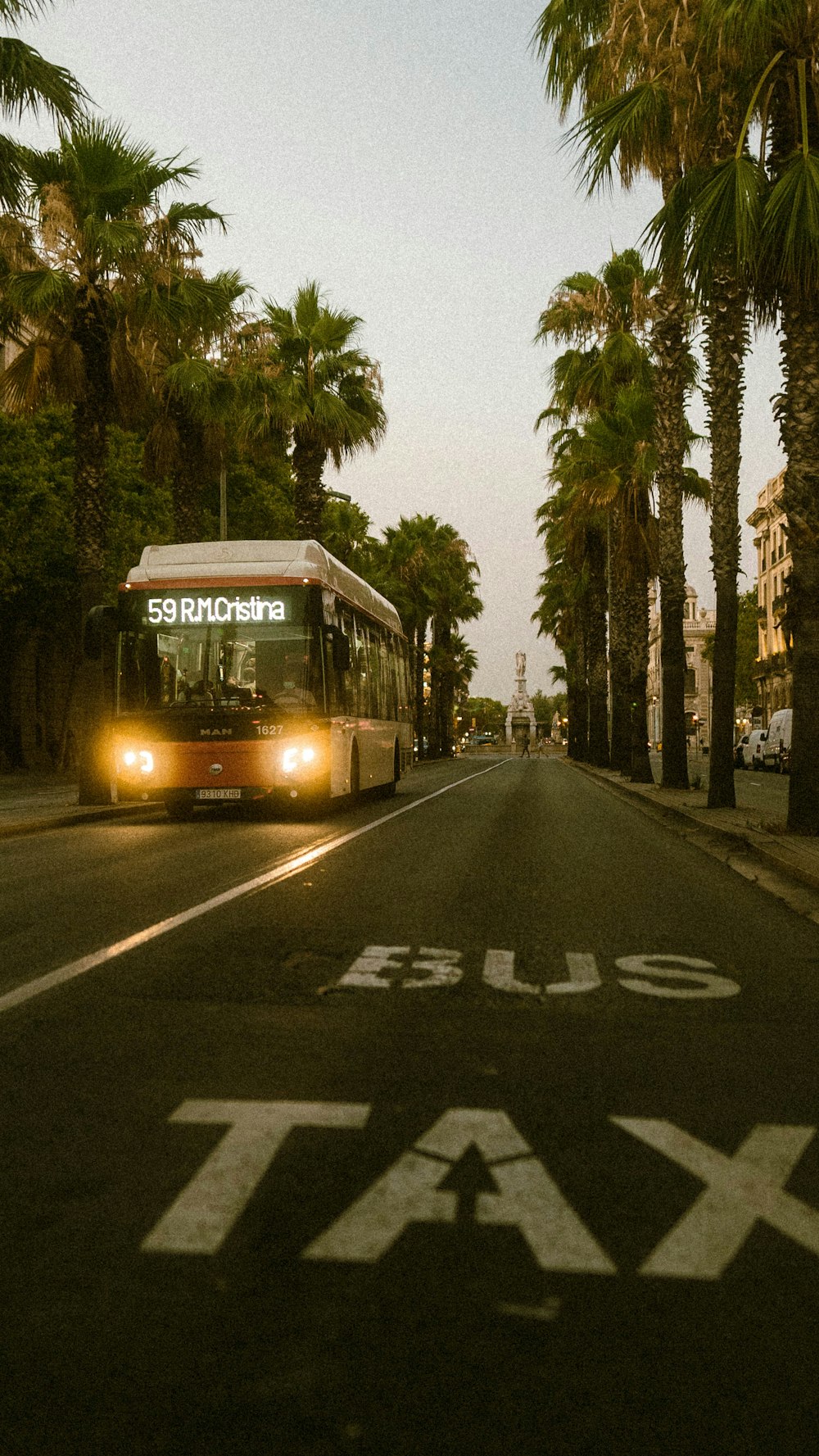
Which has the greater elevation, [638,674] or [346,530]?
[346,530]

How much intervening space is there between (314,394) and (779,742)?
22.7 metres

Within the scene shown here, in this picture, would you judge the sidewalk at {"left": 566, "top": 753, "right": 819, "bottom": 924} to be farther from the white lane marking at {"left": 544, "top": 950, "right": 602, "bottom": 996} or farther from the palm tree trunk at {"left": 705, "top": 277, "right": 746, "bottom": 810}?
the white lane marking at {"left": 544, "top": 950, "right": 602, "bottom": 996}

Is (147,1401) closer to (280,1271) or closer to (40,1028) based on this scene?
(280,1271)

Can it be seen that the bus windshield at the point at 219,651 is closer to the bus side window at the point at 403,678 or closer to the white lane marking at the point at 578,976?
the bus side window at the point at 403,678

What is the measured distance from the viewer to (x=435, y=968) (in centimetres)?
712

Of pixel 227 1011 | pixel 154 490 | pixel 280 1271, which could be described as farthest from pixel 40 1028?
pixel 154 490

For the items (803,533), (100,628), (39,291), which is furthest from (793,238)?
(39,291)

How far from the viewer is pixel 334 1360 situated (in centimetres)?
270

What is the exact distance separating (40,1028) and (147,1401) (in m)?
3.20

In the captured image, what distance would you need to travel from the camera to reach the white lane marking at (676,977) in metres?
6.59

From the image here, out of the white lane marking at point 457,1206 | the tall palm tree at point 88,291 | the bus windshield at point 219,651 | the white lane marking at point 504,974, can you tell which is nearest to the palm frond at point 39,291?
the tall palm tree at point 88,291

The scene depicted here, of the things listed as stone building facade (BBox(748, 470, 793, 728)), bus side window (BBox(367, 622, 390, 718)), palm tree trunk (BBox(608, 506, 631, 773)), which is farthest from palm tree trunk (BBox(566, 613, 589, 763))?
bus side window (BBox(367, 622, 390, 718))

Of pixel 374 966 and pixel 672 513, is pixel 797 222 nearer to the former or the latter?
pixel 374 966

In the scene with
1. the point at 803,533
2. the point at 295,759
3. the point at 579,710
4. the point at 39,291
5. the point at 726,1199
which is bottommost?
the point at 726,1199
